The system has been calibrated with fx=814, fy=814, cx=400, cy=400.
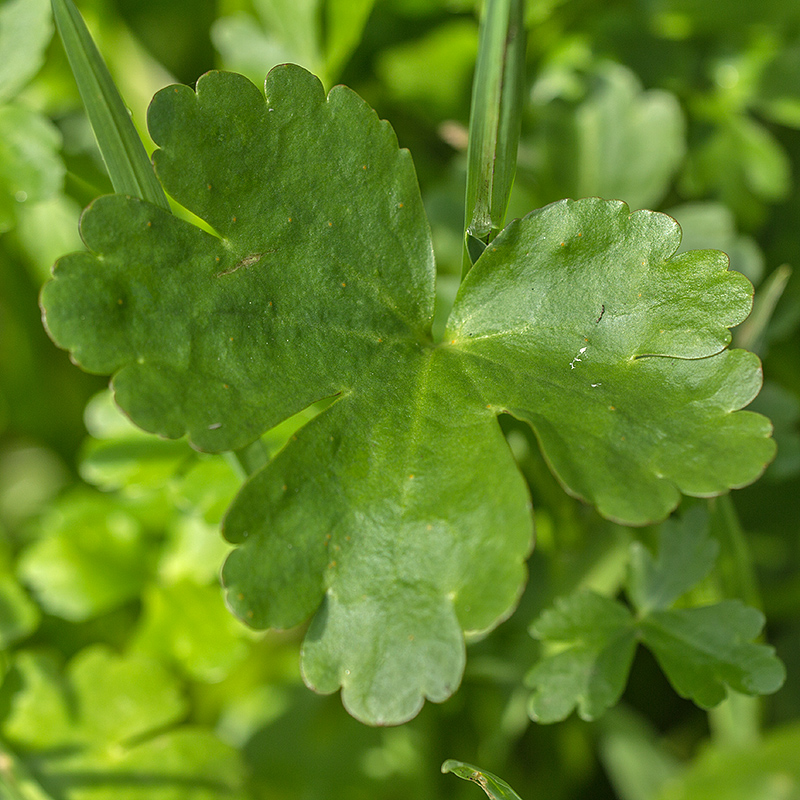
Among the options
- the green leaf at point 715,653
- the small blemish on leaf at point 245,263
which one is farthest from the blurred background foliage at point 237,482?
the small blemish on leaf at point 245,263

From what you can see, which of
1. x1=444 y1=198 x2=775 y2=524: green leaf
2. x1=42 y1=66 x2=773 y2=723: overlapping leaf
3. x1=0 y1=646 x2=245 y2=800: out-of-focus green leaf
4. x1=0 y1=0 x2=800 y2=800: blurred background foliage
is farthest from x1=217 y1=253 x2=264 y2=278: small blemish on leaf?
x1=0 y1=646 x2=245 y2=800: out-of-focus green leaf

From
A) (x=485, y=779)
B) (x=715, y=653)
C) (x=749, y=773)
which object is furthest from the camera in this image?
(x=749, y=773)

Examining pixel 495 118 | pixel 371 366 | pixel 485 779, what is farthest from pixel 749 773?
pixel 495 118

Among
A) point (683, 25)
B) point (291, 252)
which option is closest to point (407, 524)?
point (291, 252)

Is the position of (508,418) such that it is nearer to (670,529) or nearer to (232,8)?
(670,529)

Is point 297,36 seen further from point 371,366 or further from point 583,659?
point 583,659
